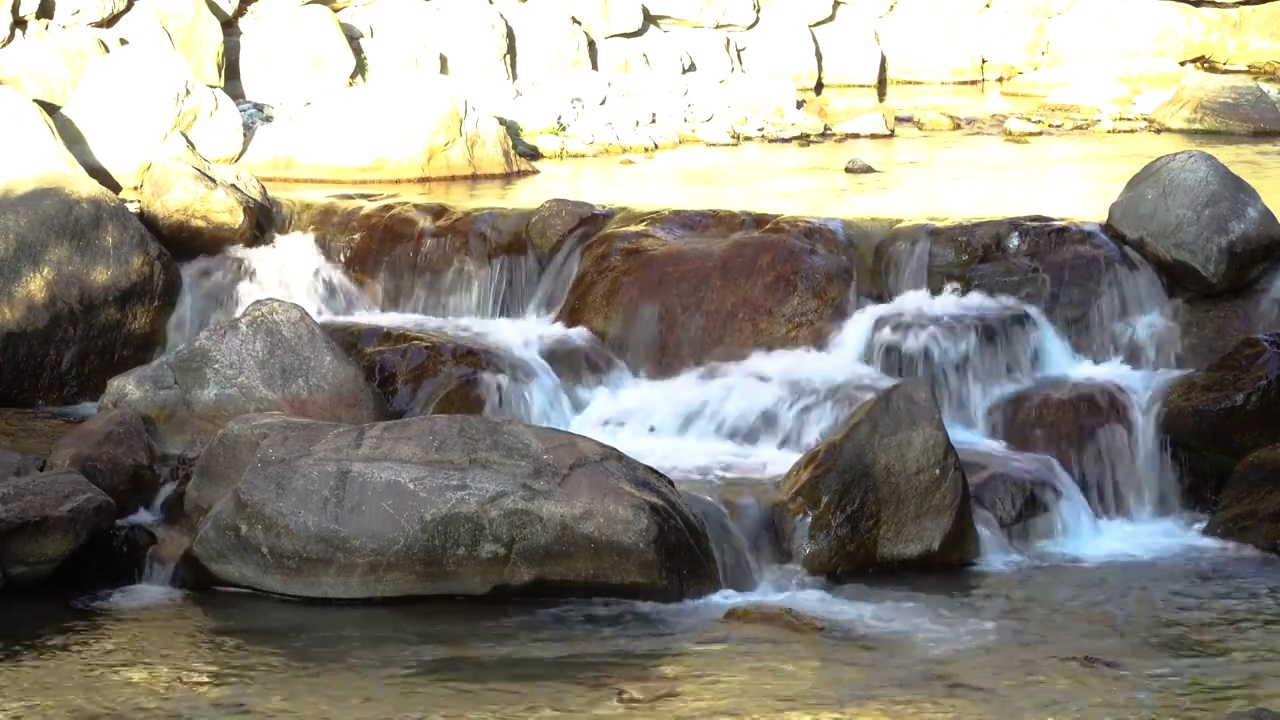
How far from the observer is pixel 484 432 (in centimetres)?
621

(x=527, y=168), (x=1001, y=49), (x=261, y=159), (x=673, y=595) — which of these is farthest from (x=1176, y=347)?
(x=1001, y=49)

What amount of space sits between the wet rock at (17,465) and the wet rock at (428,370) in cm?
172

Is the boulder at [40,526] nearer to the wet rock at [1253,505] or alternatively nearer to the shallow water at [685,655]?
the shallow water at [685,655]

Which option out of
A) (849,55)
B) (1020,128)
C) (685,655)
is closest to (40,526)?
(685,655)

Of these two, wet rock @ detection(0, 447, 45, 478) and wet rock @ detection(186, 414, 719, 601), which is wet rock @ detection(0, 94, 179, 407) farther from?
wet rock @ detection(186, 414, 719, 601)

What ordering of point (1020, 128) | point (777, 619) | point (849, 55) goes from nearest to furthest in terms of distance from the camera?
point (777, 619), point (1020, 128), point (849, 55)

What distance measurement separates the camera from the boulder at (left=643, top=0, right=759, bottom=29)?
78.6ft

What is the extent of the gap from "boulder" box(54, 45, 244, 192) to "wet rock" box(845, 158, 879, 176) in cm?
540

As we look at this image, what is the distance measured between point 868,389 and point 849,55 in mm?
18278

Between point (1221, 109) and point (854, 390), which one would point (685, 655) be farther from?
point (1221, 109)

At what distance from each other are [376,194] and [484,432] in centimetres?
630

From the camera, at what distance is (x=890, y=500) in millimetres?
6445

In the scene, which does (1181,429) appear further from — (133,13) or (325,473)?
(133,13)

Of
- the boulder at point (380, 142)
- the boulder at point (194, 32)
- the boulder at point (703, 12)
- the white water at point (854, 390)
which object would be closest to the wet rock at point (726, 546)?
the white water at point (854, 390)
